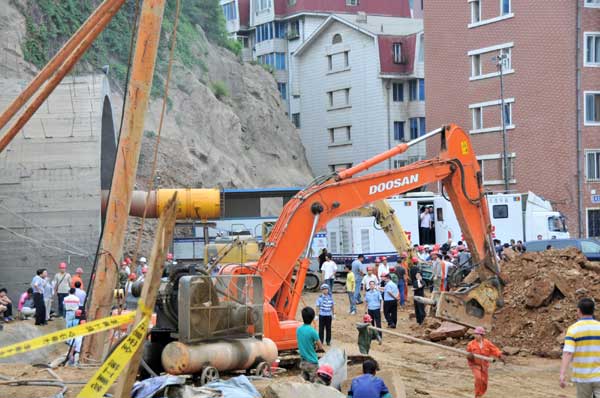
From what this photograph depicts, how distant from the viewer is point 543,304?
75.4ft

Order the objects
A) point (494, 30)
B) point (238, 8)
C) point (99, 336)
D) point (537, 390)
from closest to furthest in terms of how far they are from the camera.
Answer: point (99, 336) → point (537, 390) → point (494, 30) → point (238, 8)

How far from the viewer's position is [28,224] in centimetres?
2803

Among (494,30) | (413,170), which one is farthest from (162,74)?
(413,170)

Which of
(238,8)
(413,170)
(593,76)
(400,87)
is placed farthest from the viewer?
(238,8)

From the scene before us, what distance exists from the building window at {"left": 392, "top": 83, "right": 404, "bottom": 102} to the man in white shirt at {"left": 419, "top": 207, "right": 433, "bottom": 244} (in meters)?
23.9

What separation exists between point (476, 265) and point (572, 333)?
1038cm

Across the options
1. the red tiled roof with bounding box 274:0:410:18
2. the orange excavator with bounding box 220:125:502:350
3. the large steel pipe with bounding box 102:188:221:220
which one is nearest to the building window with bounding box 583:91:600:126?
the orange excavator with bounding box 220:125:502:350

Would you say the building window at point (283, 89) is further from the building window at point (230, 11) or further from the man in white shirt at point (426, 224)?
the man in white shirt at point (426, 224)

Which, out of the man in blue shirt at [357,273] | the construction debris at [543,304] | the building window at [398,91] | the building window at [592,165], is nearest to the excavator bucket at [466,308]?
the construction debris at [543,304]

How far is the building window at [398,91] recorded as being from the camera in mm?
67188

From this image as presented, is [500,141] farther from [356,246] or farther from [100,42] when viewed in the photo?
[100,42]

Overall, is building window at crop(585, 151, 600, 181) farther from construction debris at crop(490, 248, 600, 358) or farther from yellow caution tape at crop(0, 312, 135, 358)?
yellow caution tape at crop(0, 312, 135, 358)

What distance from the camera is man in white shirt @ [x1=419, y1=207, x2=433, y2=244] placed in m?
44.2

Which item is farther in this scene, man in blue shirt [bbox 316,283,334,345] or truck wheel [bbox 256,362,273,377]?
man in blue shirt [bbox 316,283,334,345]
